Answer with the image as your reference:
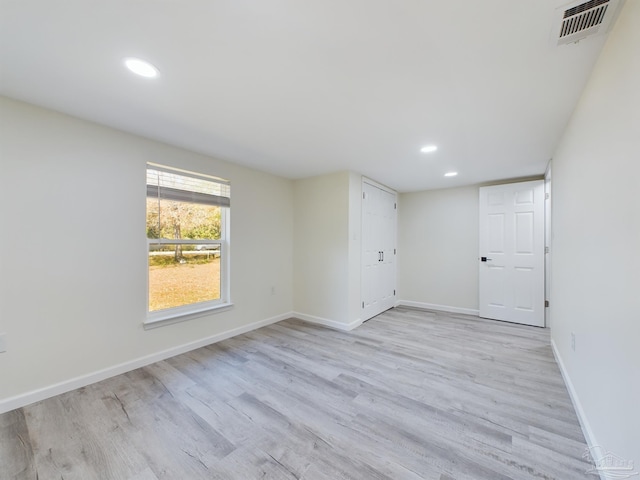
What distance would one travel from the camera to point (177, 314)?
287 cm

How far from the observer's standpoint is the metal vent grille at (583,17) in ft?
3.69

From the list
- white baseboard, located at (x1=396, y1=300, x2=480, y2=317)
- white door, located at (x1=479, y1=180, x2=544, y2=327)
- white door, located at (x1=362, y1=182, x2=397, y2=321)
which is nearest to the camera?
white door, located at (x1=479, y1=180, x2=544, y2=327)

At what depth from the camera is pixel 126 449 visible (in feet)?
5.08

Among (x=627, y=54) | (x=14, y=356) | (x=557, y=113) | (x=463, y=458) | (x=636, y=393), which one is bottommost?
(x=463, y=458)

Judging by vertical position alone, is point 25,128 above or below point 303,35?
below

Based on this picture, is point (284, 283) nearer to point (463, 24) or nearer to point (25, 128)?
point (25, 128)

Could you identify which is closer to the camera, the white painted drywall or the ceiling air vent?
the ceiling air vent

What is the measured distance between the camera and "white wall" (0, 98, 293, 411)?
6.29ft

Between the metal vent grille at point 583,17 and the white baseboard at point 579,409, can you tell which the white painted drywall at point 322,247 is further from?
the metal vent grille at point 583,17

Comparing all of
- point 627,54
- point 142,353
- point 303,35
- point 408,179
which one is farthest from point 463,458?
point 408,179

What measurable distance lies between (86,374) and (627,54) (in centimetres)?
410

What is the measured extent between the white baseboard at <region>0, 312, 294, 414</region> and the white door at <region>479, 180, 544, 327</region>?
405 cm

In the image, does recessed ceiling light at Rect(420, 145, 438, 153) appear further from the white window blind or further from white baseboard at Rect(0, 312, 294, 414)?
white baseboard at Rect(0, 312, 294, 414)

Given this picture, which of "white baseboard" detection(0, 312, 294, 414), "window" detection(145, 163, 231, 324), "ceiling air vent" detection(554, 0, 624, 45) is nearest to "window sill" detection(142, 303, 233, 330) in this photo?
"window" detection(145, 163, 231, 324)
